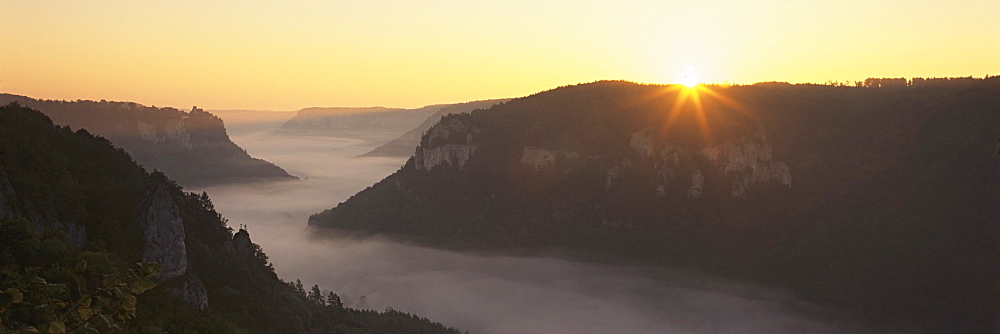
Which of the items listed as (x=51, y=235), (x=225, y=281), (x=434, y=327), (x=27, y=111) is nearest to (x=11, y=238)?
(x=51, y=235)

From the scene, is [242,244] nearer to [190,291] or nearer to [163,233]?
[163,233]

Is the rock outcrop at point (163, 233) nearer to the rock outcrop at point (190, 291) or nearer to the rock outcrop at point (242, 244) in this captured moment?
the rock outcrop at point (190, 291)

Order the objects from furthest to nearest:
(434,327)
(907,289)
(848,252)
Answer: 1. (848,252)
2. (907,289)
3. (434,327)

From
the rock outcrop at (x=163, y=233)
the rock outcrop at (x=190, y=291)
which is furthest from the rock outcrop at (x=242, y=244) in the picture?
the rock outcrop at (x=190, y=291)

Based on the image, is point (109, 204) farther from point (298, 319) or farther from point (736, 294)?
point (736, 294)

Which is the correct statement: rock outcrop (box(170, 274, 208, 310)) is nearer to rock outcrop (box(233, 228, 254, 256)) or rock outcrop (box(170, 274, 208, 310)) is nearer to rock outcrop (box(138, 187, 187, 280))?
rock outcrop (box(138, 187, 187, 280))
